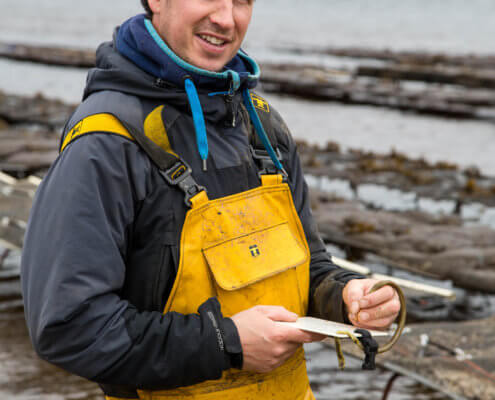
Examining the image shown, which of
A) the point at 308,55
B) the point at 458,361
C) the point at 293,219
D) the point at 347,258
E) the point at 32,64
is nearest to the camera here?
the point at 293,219

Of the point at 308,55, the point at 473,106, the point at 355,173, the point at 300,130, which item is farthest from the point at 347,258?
the point at 308,55

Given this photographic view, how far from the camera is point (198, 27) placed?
1667mm

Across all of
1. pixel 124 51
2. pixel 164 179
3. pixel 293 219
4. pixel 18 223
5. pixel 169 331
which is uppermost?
pixel 124 51

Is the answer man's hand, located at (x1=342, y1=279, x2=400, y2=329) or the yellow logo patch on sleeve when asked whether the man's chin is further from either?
man's hand, located at (x1=342, y1=279, x2=400, y2=329)

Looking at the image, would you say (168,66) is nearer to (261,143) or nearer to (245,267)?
(261,143)

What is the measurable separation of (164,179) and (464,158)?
46.5 ft

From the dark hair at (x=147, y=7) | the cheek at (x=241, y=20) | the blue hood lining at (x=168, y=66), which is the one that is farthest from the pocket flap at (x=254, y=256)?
the dark hair at (x=147, y=7)

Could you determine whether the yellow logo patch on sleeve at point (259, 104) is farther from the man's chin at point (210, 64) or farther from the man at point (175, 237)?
the man's chin at point (210, 64)

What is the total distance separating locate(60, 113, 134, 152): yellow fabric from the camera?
58.8 inches

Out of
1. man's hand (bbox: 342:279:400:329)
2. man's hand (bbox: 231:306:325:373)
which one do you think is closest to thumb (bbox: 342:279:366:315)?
man's hand (bbox: 342:279:400:329)

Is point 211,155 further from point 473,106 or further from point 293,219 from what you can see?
point 473,106

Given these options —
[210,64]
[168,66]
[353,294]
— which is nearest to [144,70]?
[168,66]

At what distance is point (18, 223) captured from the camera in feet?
18.9

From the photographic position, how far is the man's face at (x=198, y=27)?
1656 millimetres
